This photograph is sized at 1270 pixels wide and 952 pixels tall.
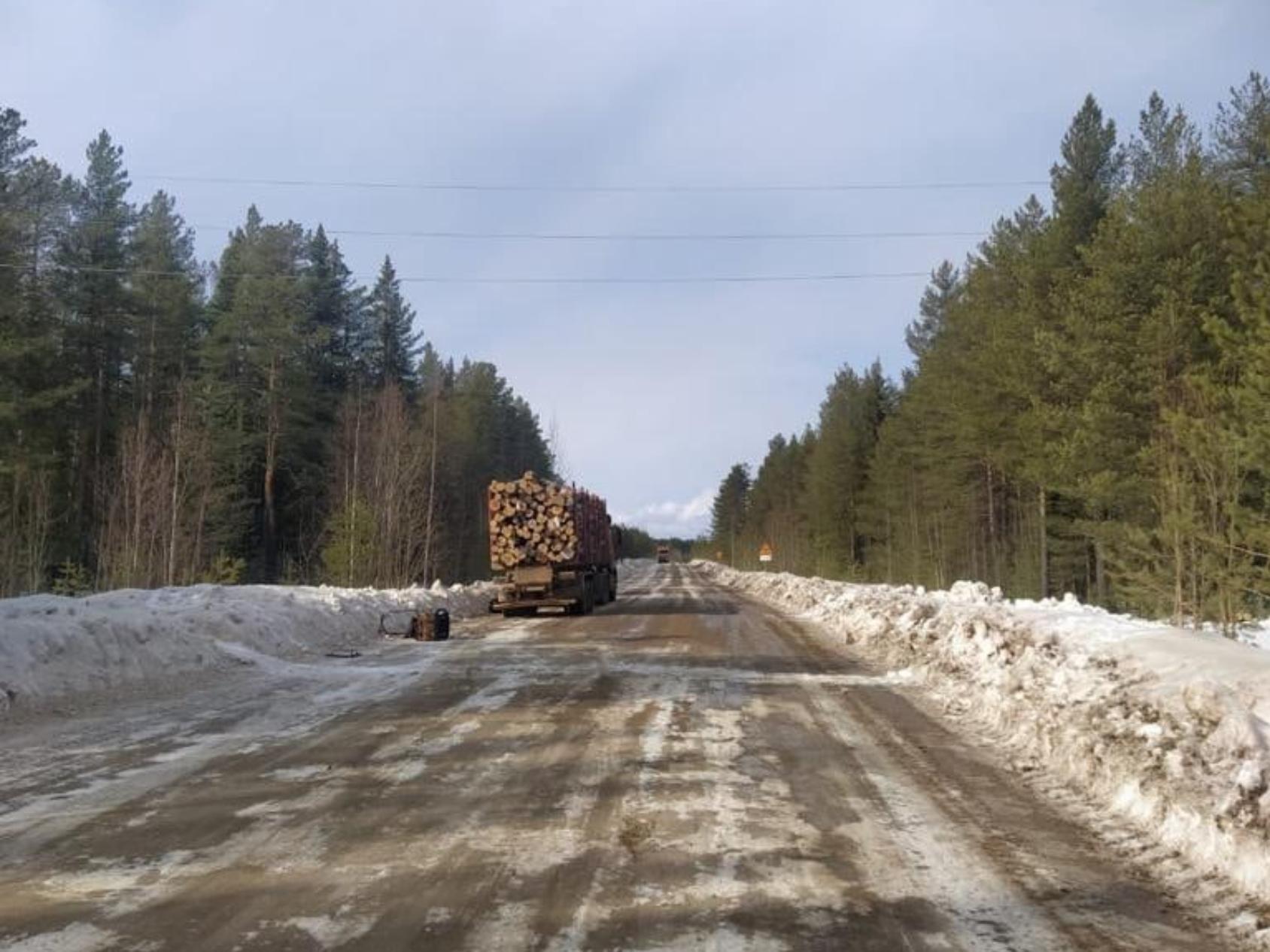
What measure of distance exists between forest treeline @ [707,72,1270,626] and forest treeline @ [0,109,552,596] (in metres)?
20.3

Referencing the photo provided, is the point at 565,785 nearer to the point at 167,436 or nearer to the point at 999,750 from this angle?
the point at 999,750

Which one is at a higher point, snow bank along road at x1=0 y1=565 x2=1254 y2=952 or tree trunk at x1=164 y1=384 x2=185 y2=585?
tree trunk at x1=164 y1=384 x2=185 y2=585

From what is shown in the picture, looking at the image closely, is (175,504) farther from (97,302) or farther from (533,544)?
(97,302)

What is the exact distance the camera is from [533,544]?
2530cm

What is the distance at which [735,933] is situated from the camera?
13.5 ft

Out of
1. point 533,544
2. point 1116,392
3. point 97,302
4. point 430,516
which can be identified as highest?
point 97,302

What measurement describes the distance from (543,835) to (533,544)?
1987 centimetres

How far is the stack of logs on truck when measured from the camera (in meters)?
25.2

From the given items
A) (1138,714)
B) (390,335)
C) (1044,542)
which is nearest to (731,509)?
(390,335)

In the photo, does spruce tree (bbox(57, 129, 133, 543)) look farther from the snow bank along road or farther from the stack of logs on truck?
the snow bank along road

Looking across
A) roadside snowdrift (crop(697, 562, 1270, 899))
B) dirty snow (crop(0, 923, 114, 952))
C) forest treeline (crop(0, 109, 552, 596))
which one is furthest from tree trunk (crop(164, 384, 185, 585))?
dirty snow (crop(0, 923, 114, 952))

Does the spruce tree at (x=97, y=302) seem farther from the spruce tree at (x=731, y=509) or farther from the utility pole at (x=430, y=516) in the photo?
the spruce tree at (x=731, y=509)

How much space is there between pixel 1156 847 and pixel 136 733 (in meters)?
7.95

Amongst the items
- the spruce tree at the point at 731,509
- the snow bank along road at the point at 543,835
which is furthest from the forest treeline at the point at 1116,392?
the spruce tree at the point at 731,509
